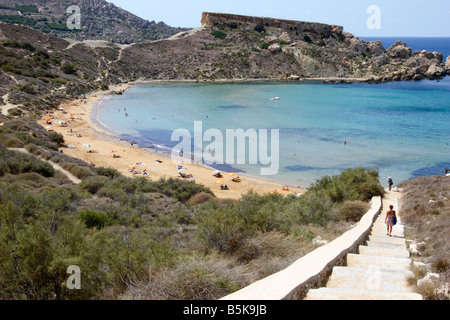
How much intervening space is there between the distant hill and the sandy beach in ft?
319

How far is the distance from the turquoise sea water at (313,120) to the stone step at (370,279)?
1794cm

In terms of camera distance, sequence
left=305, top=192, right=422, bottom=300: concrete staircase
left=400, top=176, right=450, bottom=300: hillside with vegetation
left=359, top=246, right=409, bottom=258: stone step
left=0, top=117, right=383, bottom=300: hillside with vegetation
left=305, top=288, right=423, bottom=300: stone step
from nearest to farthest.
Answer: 1. left=305, top=288, right=423, bottom=300: stone step
2. left=305, top=192, right=422, bottom=300: concrete staircase
3. left=400, top=176, right=450, bottom=300: hillside with vegetation
4. left=0, top=117, right=383, bottom=300: hillside with vegetation
5. left=359, top=246, right=409, bottom=258: stone step

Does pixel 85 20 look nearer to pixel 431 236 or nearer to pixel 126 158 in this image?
pixel 126 158

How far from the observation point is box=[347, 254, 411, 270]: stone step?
5.48 metres

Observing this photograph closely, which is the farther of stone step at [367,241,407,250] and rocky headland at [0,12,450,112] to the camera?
rocky headland at [0,12,450,112]

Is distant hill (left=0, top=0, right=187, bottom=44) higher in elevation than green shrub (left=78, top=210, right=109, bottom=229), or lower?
higher

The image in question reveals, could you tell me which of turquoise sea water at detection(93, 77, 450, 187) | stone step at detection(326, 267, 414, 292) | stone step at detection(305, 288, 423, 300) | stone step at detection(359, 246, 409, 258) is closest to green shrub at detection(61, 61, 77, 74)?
turquoise sea water at detection(93, 77, 450, 187)

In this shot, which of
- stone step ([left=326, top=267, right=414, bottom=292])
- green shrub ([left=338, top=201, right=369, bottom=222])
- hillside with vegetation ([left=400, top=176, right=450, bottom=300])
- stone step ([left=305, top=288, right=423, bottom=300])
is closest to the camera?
stone step ([left=305, top=288, right=423, bottom=300])

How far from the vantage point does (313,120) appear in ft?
138

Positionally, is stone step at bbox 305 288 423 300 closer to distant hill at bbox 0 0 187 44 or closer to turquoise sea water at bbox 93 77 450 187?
turquoise sea water at bbox 93 77 450 187

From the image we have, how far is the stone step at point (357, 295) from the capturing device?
Result: 3.66 metres

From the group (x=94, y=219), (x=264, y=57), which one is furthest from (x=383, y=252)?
(x=264, y=57)

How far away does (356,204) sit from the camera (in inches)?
447

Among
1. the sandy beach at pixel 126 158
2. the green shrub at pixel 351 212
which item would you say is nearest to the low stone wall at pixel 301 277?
the green shrub at pixel 351 212
